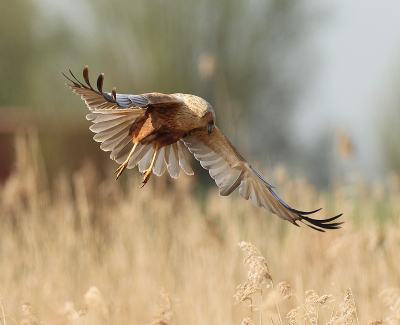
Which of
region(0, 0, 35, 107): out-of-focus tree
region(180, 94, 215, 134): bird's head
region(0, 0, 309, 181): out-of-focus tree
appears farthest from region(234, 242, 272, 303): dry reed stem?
region(0, 0, 35, 107): out-of-focus tree

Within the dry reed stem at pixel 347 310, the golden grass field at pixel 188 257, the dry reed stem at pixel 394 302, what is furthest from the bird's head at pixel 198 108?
the dry reed stem at pixel 394 302

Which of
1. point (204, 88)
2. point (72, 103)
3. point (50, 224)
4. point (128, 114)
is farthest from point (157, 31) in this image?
point (128, 114)

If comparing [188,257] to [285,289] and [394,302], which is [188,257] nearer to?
[285,289]

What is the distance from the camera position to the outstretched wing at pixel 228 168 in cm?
403

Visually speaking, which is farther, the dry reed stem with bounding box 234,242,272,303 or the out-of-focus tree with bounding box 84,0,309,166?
the out-of-focus tree with bounding box 84,0,309,166

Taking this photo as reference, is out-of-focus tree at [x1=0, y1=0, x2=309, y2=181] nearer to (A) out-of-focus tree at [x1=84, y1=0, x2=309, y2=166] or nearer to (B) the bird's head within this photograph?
(A) out-of-focus tree at [x1=84, y1=0, x2=309, y2=166]

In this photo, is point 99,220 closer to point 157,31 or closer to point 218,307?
point 218,307

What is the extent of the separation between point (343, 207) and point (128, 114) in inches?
95.5

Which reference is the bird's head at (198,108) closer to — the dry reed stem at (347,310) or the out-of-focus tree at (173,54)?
the dry reed stem at (347,310)

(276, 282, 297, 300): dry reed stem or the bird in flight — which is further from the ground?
the bird in flight

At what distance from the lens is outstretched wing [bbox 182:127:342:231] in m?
4.03

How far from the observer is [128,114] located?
149 inches

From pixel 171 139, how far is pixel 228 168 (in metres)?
0.83

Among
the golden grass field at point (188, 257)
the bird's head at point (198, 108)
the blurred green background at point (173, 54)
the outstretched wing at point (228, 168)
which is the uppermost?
the blurred green background at point (173, 54)
